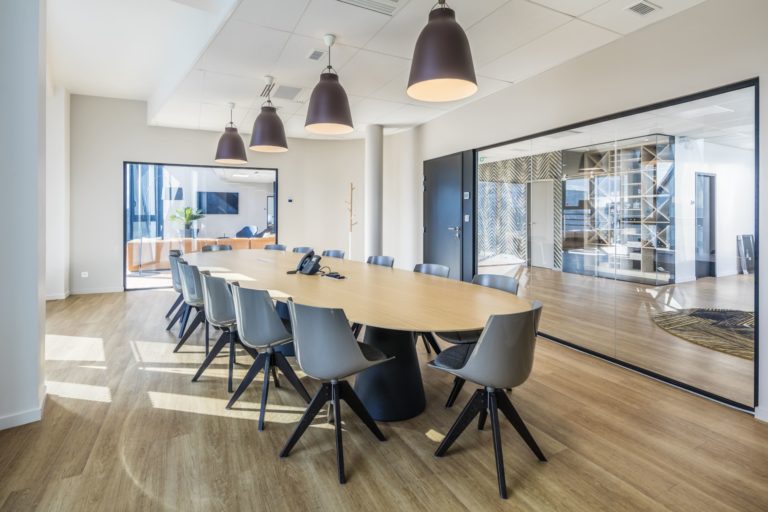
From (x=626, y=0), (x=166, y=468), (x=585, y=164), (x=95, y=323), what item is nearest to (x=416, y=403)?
(x=166, y=468)

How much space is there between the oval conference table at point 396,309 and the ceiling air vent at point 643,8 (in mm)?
2524

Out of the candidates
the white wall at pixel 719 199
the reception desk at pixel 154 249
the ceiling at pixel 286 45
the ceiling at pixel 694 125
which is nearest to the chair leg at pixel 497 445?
the white wall at pixel 719 199

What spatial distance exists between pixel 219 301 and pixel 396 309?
151cm

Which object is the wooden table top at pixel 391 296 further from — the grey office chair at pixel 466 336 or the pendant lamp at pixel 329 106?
the pendant lamp at pixel 329 106

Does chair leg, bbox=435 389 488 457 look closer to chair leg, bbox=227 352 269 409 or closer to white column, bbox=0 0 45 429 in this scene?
chair leg, bbox=227 352 269 409

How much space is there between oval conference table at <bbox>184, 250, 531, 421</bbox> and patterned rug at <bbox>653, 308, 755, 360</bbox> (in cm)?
173

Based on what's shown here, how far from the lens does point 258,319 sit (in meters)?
2.58

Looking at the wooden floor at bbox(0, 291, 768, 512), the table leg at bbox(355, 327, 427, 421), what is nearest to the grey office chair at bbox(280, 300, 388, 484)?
the wooden floor at bbox(0, 291, 768, 512)

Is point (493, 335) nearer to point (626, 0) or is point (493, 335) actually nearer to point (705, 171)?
point (705, 171)

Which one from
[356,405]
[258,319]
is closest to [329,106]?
[258,319]

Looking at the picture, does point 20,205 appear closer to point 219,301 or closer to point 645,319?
point 219,301

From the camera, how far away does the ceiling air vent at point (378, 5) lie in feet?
10.9

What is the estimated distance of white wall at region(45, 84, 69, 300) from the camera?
6.47 m

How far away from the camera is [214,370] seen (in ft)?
11.8
